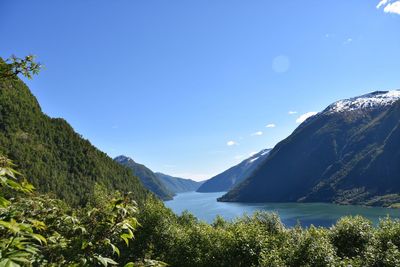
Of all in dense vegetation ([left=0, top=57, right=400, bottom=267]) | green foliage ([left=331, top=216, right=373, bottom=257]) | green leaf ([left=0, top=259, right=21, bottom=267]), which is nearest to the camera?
green leaf ([left=0, top=259, right=21, bottom=267])

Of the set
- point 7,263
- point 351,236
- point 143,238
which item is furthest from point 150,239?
point 7,263

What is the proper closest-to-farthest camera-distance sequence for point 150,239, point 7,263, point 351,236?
point 7,263
point 351,236
point 150,239

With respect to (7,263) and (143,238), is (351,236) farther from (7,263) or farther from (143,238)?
(7,263)

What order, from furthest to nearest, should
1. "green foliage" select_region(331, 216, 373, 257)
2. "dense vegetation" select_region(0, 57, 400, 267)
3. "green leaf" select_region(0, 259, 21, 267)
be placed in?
"green foliage" select_region(331, 216, 373, 257), "dense vegetation" select_region(0, 57, 400, 267), "green leaf" select_region(0, 259, 21, 267)

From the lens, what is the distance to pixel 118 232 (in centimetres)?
543

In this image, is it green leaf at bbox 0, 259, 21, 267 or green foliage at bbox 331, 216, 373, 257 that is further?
green foliage at bbox 331, 216, 373, 257

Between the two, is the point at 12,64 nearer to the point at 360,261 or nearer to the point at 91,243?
the point at 91,243

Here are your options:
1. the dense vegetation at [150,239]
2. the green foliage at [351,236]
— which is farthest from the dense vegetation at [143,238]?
the green foliage at [351,236]

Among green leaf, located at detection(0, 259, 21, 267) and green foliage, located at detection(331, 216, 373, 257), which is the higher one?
green leaf, located at detection(0, 259, 21, 267)

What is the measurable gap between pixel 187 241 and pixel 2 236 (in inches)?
1835

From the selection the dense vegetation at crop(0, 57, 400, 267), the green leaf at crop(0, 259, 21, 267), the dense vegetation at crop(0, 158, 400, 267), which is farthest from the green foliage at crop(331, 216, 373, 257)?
the green leaf at crop(0, 259, 21, 267)

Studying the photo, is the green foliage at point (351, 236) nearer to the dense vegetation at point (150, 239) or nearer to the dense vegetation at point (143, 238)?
the dense vegetation at point (150, 239)

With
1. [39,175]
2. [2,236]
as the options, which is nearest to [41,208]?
[2,236]

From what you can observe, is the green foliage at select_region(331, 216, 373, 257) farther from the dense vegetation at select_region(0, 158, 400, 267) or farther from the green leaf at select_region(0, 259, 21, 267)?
the green leaf at select_region(0, 259, 21, 267)
